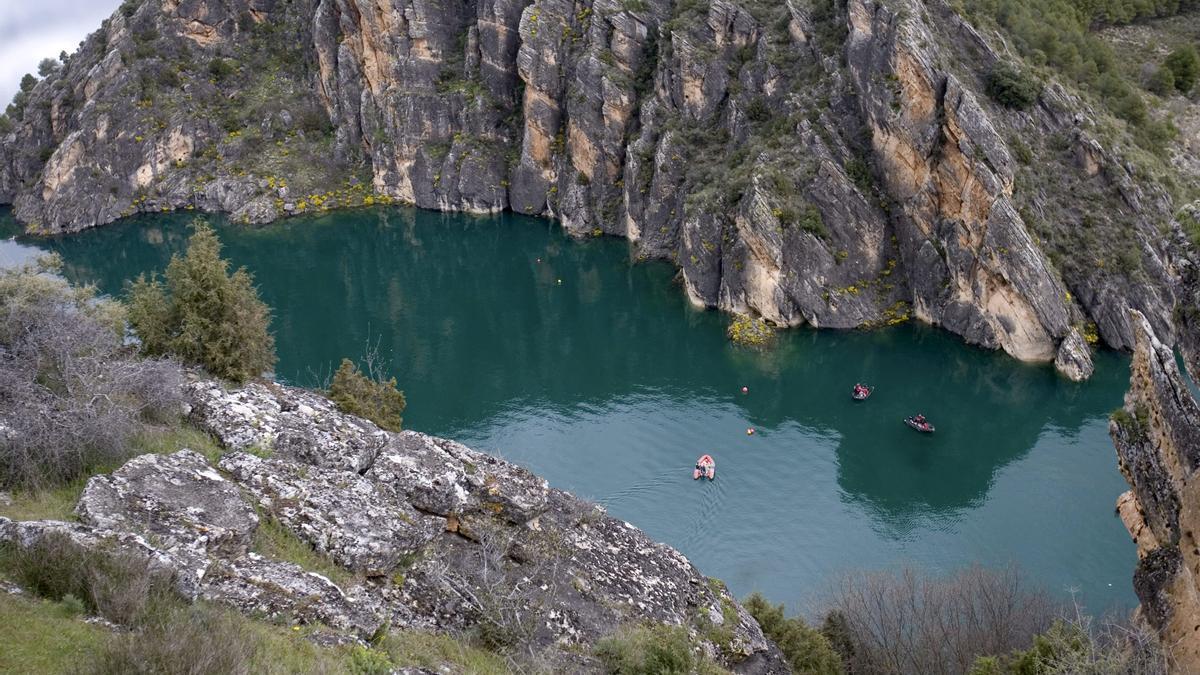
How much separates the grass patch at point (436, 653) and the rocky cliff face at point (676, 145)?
27.4 meters

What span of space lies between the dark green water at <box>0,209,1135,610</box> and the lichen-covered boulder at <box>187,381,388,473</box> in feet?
69.2

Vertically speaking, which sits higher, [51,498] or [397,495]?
[51,498]

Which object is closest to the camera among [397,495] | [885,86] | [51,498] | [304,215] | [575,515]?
[51,498]

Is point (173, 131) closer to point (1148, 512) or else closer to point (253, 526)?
point (253, 526)

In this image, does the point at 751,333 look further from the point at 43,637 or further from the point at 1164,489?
the point at 43,637

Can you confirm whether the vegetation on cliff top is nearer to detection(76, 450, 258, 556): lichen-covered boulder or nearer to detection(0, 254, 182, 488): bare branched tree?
detection(0, 254, 182, 488): bare branched tree

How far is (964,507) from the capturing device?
42.1 m

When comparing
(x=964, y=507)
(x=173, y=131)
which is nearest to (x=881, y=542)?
(x=964, y=507)

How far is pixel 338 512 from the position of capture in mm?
17297

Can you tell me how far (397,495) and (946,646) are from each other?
20.7 metres

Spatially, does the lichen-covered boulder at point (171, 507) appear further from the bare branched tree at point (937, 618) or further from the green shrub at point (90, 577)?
the bare branched tree at point (937, 618)

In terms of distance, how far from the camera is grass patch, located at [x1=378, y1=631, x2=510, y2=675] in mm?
14656

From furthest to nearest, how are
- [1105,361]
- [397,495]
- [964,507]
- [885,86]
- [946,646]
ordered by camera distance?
[885,86]
[1105,361]
[964,507]
[946,646]
[397,495]

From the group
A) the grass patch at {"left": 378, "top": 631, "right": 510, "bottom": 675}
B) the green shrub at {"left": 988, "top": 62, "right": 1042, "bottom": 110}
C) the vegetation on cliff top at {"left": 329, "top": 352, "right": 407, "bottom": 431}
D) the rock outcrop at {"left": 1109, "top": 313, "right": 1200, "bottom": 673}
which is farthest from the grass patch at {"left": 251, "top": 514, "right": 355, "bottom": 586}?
the green shrub at {"left": 988, "top": 62, "right": 1042, "bottom": 110}
